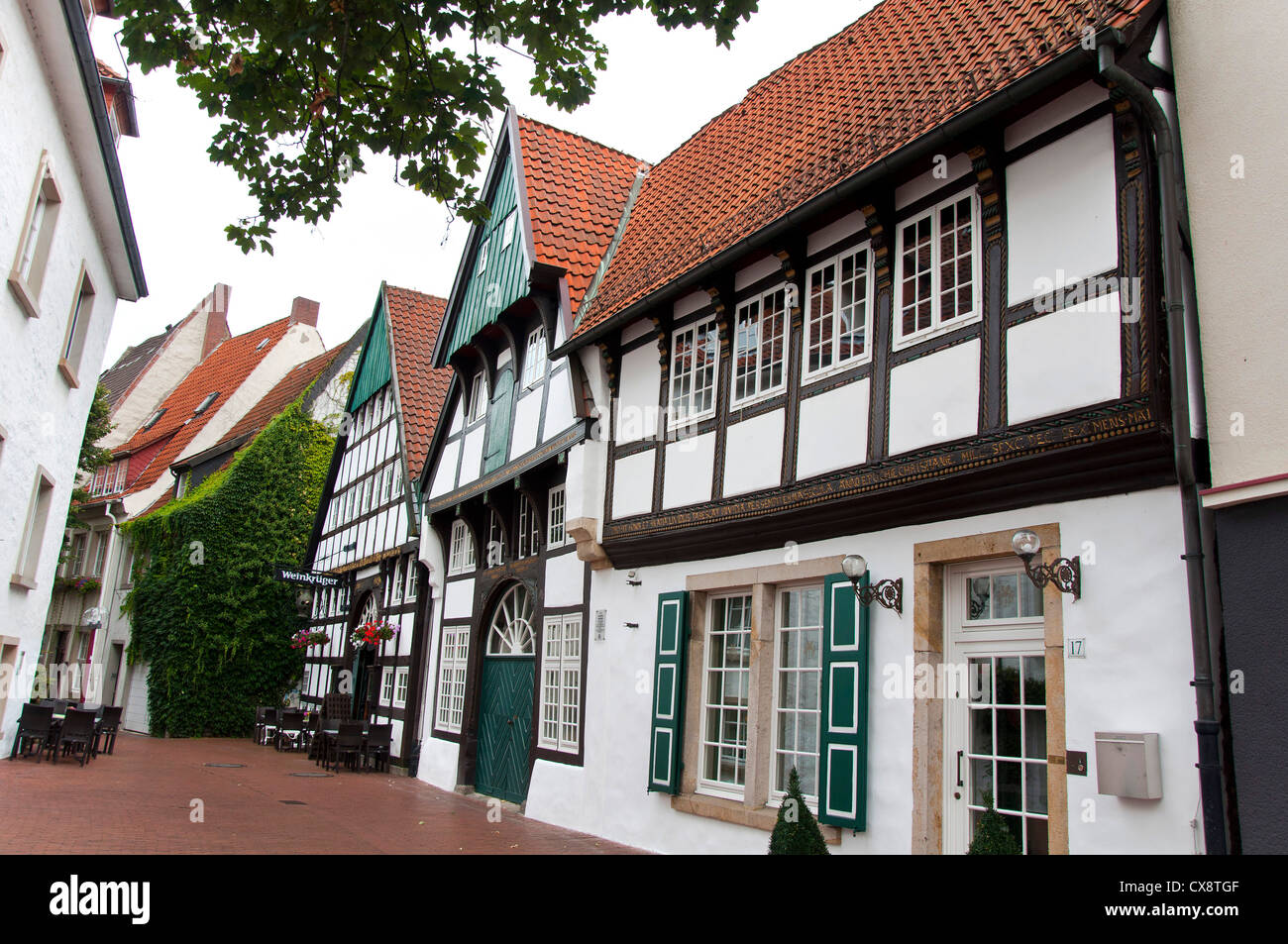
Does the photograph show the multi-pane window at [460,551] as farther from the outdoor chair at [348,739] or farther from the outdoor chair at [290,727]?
the outdoor chair at [290,727]

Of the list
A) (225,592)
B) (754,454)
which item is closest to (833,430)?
(754,454)

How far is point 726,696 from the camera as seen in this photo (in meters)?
10.1

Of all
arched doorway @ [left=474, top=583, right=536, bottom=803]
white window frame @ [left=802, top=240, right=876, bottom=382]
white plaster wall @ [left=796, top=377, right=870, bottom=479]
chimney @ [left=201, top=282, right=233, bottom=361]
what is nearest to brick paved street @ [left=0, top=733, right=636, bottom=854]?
arched doorway @ [left=474, top=583, right=536, bottom=803]

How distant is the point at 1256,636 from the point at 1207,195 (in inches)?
110

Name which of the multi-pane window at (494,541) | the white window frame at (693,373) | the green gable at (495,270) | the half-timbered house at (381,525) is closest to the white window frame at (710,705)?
the white window frame at (693,373)

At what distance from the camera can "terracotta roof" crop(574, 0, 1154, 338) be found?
7.80 m

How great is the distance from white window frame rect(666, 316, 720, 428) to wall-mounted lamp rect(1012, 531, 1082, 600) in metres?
4.34

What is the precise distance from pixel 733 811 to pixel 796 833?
90.9 inches

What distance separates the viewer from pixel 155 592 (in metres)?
26.7

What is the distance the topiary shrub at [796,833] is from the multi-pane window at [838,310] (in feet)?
12.2

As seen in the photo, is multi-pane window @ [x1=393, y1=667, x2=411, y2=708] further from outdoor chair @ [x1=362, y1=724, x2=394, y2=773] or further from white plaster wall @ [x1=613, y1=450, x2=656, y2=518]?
white plaster wall @ [x1=613, y1=450, x2=656, y2=518]

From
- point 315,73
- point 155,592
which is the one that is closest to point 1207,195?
point 315,73

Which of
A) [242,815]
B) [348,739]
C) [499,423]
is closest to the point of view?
[242,815]

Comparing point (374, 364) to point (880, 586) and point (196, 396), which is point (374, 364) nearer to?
point (196, 396)
